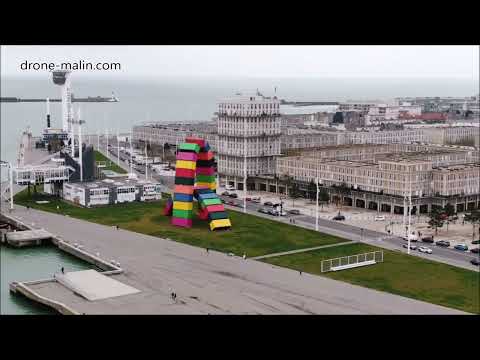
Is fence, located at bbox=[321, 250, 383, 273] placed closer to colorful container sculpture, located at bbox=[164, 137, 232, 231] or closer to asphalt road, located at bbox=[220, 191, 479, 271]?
asphalt road, located at bbox=[220, 191, 479, 271]

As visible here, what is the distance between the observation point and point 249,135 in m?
35.3

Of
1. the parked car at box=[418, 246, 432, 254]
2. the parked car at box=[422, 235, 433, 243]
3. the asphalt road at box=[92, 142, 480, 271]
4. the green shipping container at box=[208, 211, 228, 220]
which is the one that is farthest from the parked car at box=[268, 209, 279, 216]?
the parked car at box=[418, 246, 432, 254]

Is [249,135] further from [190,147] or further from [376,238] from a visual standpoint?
[376,238]

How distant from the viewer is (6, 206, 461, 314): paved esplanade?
604 inches

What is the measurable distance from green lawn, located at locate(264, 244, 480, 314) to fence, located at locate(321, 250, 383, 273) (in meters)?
0.20

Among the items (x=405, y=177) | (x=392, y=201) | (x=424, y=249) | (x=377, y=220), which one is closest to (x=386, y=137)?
(x=405, y=177)

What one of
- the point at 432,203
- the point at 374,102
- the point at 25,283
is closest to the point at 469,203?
the point at 432,203

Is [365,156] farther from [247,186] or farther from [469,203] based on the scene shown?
[469,203]

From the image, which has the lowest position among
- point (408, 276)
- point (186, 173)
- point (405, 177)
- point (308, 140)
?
point (408, 276)

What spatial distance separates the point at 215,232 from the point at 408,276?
25.4 ft

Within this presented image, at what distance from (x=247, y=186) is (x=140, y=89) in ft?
310

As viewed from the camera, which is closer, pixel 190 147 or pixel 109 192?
pixel 190 147

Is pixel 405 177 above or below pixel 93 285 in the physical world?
above

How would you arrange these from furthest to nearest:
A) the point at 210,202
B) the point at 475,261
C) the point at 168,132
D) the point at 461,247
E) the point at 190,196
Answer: the point at 168,132, the point at 210,202, the point at 190,196, the point at 461,247, the point at 475,261
